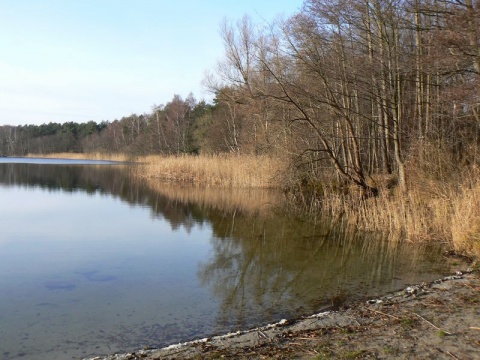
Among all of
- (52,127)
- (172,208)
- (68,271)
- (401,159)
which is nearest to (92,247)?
(68,271)

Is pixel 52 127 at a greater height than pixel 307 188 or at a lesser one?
greater

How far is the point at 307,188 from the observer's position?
15656 millimetres

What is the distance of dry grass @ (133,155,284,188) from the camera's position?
1894 cm

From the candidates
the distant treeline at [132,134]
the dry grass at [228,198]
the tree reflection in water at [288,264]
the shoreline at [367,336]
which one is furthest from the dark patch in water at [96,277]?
the distant treeline at [132,134]

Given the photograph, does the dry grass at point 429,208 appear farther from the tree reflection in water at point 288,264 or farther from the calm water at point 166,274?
the calm water at point 166,274

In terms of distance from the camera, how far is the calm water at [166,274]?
4.66m

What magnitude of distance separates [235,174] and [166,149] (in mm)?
23359

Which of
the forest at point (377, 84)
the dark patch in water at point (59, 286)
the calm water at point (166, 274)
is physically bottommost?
the dark patch in water at point (59, 286)

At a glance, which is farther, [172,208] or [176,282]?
[172,208]

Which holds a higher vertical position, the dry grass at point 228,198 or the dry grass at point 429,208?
the dry grass at point 429,208

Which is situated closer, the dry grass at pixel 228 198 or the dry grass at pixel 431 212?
the dry grass at pixel 431 212

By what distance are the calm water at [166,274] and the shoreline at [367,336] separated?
0.52 metres

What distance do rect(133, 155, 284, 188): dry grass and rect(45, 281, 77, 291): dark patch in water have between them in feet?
32.3

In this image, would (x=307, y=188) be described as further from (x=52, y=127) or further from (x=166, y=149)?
(x=52, y=127)
